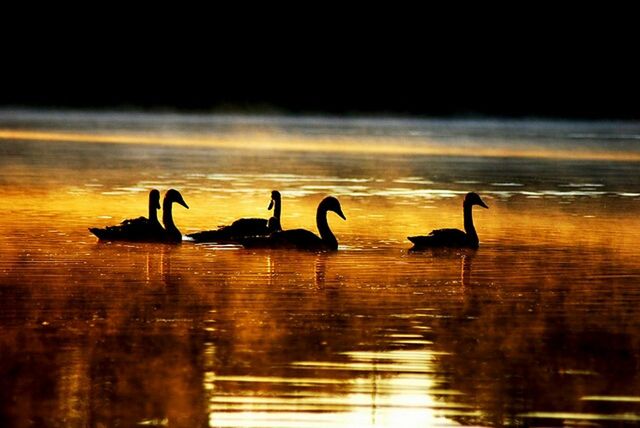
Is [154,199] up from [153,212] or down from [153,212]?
up

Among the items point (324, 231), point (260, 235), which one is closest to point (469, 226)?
point (324, 231)

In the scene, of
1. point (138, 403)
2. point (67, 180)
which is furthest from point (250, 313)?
point (67, 180)

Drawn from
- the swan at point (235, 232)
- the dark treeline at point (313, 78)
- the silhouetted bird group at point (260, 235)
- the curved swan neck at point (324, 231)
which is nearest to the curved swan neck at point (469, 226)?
the silhouetted bird group at point (260, 235)

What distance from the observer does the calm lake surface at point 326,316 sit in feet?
32.8

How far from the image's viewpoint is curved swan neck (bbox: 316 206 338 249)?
1802 centimetres

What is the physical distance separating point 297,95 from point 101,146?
204 feet

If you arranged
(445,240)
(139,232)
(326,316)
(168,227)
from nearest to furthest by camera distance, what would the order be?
(326,316) → (445,240) → (139,232) → (168,227)

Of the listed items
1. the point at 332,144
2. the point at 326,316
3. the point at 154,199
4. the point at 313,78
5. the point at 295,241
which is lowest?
the point at 326,316

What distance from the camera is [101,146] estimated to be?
4634 centimetres

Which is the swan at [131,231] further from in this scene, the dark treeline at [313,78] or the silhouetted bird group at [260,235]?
the dark treeline at [313,78]

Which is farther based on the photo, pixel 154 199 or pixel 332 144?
pixel 332 144

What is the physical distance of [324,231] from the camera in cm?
1828

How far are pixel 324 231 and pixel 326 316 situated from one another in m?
5.14

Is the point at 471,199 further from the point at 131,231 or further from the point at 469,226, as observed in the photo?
the point at 131,231
